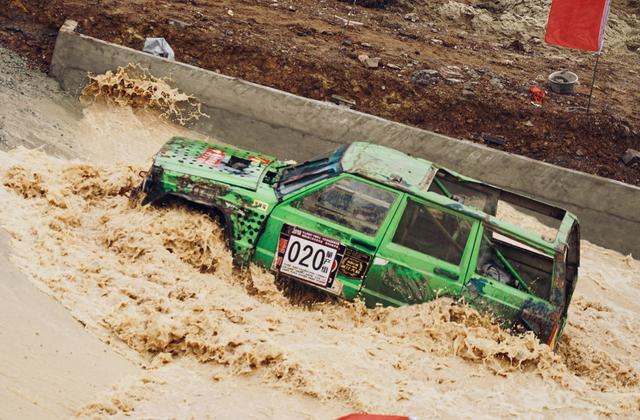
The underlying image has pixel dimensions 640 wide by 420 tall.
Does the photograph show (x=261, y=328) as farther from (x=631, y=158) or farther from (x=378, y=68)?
(x=631, y=158)

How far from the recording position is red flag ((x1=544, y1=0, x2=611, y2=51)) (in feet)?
42.9

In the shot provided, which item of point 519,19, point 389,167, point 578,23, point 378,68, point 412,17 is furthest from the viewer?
point 519,19

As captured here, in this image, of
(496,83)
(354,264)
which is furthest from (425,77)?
(354,264)

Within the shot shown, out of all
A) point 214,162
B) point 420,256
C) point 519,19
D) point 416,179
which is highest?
point 519,19

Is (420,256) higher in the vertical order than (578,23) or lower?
lower

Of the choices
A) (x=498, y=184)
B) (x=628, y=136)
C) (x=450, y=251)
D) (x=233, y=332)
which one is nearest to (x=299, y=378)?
(x=233, y=332)

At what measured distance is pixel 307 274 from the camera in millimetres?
7707

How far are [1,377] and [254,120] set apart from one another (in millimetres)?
6968

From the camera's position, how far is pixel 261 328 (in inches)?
289

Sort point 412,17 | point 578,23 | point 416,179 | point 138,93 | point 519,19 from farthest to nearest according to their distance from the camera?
point 519,19, point 412,17, point 578,23, point 138,93, point 416,179

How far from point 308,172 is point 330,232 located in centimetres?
82

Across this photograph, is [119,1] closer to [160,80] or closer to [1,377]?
[160,80]

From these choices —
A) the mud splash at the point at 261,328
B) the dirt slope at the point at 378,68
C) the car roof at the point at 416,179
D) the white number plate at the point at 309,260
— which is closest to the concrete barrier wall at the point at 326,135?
the dirt slope at the point at 378,68

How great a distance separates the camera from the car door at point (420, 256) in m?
7.60
